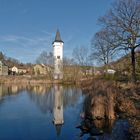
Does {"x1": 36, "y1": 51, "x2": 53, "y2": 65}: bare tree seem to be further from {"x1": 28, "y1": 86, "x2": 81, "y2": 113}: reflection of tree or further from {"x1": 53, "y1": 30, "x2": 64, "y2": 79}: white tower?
{"x1": 28, "y1": 86, "x2": 81, "y2": 113}: reflection of tree

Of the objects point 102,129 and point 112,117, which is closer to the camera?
point 102,129

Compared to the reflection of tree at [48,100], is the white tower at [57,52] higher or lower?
higher

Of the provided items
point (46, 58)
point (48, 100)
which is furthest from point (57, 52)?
point (48, 100)

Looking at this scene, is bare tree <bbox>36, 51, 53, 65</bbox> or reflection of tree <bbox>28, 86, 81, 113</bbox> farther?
bare tree <bbox>36, 51, 53, 65</bbox>

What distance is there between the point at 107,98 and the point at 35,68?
7856 centimetres

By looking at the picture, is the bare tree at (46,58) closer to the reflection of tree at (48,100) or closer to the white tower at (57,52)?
the white tower at (57,52)

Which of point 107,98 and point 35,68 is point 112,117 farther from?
point 35,68

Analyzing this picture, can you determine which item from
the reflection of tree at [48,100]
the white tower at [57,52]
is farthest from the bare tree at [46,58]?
the reflection of tree at [48,100]

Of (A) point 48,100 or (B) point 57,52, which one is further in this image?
(B) point 57,52

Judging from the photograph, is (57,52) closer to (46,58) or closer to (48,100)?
(46,58)

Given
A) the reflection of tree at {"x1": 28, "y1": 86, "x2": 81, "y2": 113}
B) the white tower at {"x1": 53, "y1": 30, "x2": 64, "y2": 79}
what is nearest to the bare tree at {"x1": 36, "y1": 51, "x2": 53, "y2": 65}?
the white tower at {"x1": 53, "y1": 30, "x2": 64, "y2": 79}

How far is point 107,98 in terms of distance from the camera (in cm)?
1496

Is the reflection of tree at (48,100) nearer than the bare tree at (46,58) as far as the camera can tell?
Yes

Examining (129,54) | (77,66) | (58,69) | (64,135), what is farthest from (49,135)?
(58,69)
